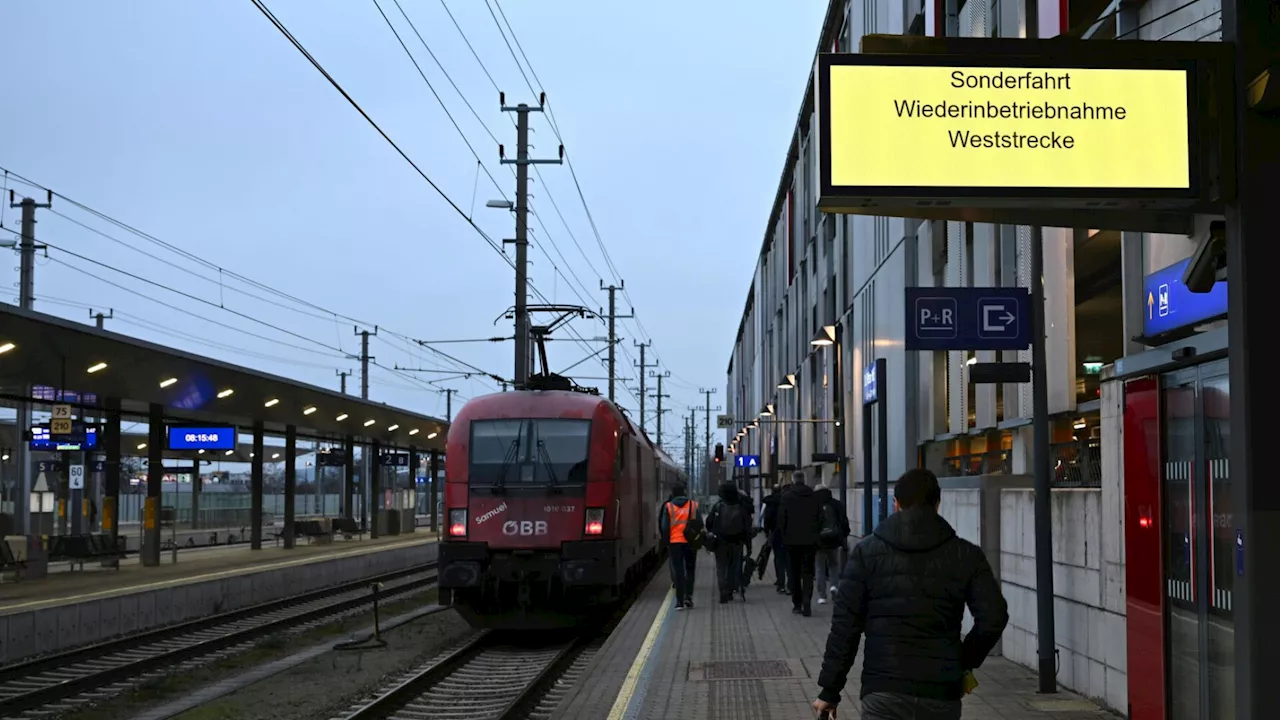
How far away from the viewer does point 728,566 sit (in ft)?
59.9

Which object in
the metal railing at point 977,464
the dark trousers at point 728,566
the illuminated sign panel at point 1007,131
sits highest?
the illuminated sign panel at point 1007,131

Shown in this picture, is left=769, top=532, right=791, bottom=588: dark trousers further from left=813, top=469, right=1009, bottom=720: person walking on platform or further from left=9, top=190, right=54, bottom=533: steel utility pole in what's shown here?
left=9, top=190, right=54, bottom=533: steel utility pole

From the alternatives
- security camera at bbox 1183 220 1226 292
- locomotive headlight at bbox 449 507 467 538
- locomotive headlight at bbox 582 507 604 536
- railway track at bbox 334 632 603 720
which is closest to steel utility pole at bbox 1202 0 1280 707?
security camera at bbox 1183 220 1226 292

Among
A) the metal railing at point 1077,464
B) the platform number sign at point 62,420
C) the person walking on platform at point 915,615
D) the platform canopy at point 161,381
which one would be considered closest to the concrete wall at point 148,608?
the platform canopy at point 161,381

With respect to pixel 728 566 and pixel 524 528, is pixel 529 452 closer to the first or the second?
pixel 524 528

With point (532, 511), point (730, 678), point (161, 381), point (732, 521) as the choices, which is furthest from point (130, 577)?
point (730, 678)

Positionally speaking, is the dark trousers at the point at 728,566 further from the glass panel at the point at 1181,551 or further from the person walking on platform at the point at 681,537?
the glass panel at the point at 1181,551

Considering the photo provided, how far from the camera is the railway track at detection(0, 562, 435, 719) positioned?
1266cm

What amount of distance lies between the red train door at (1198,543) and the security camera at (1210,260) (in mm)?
453

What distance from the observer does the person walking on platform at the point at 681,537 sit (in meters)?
17.2

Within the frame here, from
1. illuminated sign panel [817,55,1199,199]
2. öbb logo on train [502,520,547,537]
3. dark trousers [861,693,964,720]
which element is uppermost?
illuminated sign panel [817,55,1199,199]

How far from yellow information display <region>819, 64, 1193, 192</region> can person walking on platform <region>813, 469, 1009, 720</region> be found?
1.75 m

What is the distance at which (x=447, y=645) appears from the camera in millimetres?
16750

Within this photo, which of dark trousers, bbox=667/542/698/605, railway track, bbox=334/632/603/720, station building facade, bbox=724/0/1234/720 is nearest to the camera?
station building facade, bbox=724/0/1234/720
